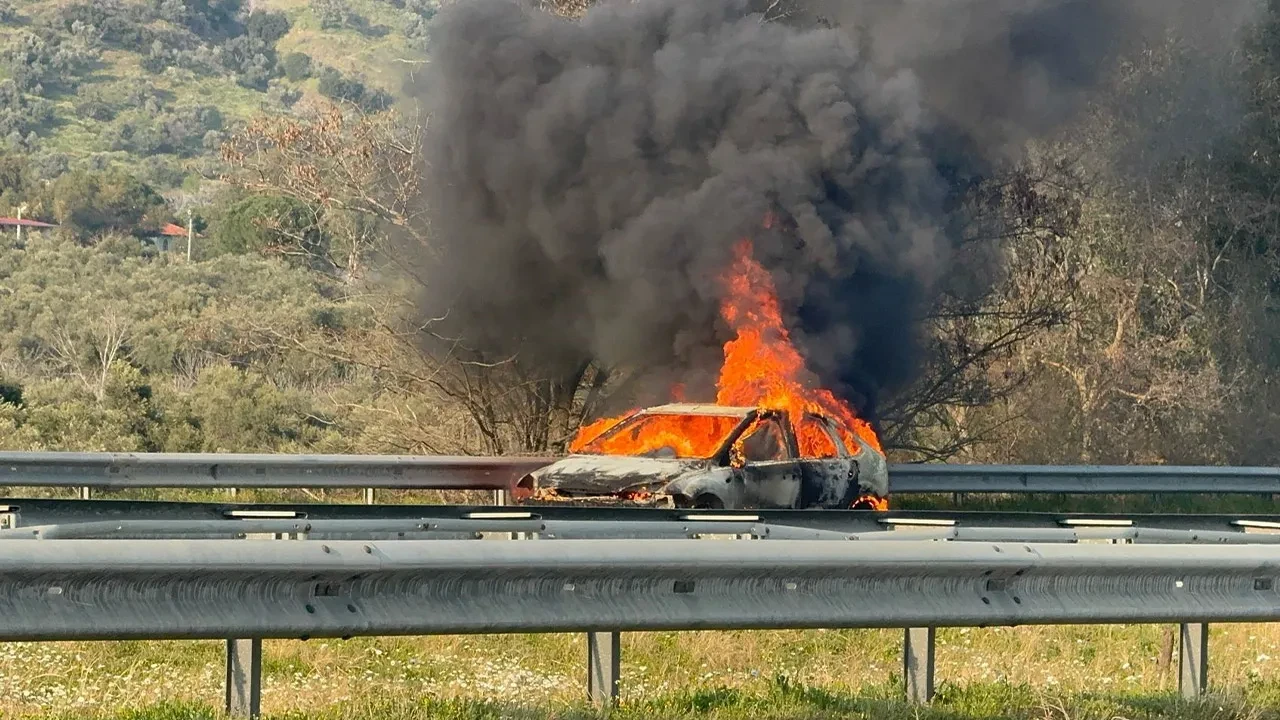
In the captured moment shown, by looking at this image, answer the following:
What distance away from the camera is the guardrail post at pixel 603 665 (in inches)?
305

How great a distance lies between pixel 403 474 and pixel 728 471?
3869mm

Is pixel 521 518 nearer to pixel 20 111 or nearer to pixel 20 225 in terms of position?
pixel 20 225

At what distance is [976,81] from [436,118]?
23.2 ft

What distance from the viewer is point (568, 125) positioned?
23.4 metres

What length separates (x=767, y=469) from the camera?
15039 millimetres

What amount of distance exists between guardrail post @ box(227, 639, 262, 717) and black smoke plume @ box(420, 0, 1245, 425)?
1425cm

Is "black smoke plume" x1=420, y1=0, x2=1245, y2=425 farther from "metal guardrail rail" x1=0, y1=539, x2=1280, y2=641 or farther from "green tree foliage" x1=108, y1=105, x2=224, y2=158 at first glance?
"green tree foliage" x1=108, y1=105, x2=224, y2=158

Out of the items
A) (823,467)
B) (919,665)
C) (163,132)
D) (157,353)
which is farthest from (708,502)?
(163,132)

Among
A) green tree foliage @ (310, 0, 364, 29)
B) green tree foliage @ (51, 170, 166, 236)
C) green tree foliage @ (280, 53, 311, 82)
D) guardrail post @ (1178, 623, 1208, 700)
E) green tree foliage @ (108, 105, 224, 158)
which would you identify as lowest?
guardrail post @ (1178, 623, 1208, 700)

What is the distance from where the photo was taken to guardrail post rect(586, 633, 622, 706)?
7734mm

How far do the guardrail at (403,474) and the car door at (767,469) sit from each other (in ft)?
9.36

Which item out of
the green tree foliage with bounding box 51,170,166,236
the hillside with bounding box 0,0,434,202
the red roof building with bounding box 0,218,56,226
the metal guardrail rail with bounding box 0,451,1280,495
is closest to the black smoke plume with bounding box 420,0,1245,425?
the metal guardrail rail with bounding box 0,451,1280,495

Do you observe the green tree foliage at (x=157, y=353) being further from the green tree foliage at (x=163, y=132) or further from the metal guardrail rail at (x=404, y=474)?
the green tree foliage at (x=163, y=132)

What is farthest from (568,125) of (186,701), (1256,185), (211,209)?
(211,209)
